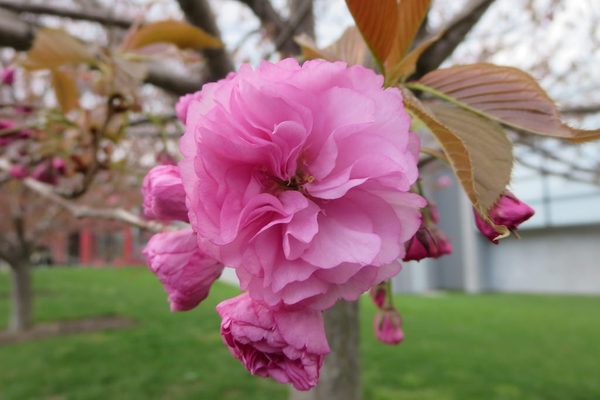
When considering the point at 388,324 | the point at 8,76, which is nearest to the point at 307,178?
the point at 388,324

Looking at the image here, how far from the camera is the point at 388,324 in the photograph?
0.79 m

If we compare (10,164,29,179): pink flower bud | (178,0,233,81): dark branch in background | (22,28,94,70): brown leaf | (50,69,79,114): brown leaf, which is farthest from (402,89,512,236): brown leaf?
(10,164,29,179): pink flower bud

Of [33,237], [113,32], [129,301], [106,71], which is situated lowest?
[129,301]

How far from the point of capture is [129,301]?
824 centimetres

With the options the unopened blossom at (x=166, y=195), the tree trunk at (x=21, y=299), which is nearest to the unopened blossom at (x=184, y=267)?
the unopened blossom at (x=166, y=195)

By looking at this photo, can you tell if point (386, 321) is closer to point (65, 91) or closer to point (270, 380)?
point (65, 91)

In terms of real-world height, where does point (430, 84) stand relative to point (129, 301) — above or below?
above

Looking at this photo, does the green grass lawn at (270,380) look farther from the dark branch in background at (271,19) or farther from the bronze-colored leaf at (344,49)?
the bronze-colored leaf at (344,49)

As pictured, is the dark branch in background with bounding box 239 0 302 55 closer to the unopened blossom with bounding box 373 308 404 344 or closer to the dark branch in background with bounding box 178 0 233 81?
the dark branch in background with bounding box 178 0 233 81

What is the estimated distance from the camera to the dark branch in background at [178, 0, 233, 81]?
1.35 metres

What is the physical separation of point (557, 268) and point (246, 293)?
15.5 m

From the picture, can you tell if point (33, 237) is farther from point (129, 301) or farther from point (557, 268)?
point (557, 268)

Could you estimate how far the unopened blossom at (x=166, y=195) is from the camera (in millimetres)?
420

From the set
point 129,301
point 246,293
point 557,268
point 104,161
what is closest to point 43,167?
point 104,161
